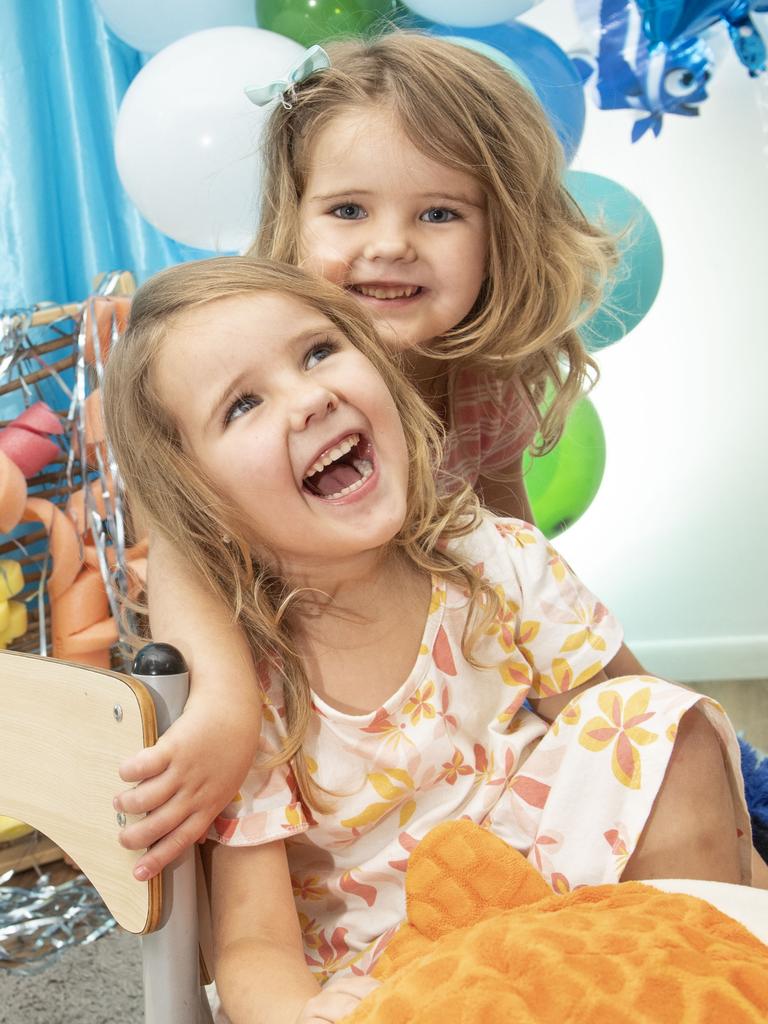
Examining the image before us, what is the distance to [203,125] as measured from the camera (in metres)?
1.57

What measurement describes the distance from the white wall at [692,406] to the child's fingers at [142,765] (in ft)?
5.30

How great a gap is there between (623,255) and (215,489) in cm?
104

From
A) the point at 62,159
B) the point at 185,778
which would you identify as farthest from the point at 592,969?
the point at 62,159

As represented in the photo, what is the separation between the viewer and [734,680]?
7.12 feet

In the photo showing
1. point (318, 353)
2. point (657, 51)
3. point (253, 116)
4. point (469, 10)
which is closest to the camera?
point (318, 353)

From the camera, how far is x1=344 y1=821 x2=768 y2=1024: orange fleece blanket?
44 centimetres

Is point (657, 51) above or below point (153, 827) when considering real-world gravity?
above

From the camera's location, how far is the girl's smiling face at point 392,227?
1.08 meters

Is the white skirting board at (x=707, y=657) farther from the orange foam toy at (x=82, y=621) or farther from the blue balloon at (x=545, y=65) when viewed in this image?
the orange foam toy at (x=82, y=621)

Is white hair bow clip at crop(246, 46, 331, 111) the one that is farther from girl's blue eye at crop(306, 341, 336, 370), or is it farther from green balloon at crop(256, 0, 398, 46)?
green balloon at crop(256, 0, 398, 46)

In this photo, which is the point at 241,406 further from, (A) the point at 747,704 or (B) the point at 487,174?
(A) the point at 747,704

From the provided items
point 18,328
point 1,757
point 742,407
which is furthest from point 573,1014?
point 742,407

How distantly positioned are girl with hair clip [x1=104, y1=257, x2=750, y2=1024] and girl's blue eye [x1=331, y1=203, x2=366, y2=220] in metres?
0.23

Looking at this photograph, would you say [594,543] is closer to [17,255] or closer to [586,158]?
[586,158]
